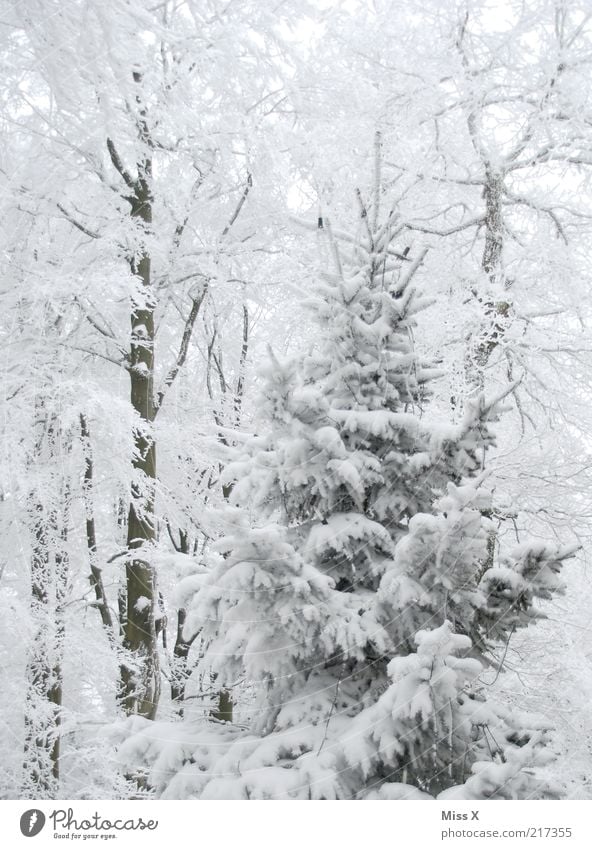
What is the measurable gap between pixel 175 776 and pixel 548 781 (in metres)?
1.61

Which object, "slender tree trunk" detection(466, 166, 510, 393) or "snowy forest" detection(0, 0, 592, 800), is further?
"slender tree trunk" detection(466, 166, 510, 393)

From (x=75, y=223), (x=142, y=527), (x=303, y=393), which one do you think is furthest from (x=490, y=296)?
(x=142, y=527)

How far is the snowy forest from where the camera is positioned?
10.6ft

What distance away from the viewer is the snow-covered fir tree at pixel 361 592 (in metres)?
2.98

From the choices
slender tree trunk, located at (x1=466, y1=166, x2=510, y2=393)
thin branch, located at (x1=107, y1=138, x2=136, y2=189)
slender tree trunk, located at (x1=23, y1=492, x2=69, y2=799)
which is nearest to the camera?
slender tree trunk, located at (x1=466, y1=166, x2=510, y2=393)

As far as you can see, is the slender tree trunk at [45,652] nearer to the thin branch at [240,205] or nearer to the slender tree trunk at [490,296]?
the thin branch at [240,205]

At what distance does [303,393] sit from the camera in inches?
133

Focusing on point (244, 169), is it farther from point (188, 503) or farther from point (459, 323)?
point (188, 503)

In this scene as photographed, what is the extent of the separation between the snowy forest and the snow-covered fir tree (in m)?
0.02

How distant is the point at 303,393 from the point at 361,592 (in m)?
1.07
